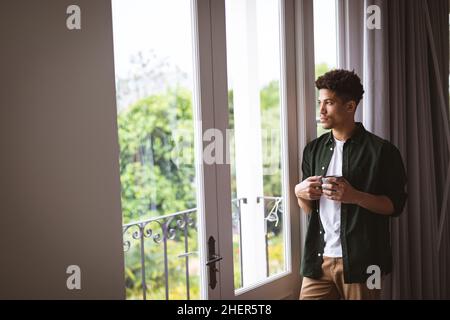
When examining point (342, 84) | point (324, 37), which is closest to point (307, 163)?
point (342, 84)

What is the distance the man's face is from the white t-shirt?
0.11m

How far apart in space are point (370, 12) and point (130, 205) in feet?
5.65

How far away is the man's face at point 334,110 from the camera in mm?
2039

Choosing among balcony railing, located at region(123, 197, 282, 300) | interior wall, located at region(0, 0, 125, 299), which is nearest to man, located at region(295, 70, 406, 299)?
balcony railing, located at region(123, 197, 282, 300)

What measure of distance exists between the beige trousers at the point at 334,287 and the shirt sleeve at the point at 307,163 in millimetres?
425

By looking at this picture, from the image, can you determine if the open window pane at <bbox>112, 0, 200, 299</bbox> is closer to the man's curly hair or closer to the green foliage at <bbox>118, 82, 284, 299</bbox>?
the green foliage at <bbox>118, 82, 284, 299</bbox>

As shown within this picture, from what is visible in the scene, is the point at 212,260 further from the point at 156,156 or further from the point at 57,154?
the point at 57,154

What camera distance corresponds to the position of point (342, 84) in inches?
80.0

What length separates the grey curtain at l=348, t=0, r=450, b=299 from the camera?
247cm

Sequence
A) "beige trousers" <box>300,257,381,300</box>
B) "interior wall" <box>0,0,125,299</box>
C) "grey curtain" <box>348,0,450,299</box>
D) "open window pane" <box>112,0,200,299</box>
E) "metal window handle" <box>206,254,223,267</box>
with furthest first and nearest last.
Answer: "grey curtain" <box>348,0,450,299</box>
"beige trousers" <box>300,257,381,300</box>
"metal window handle" <box>206,254,223,267</box>
"open window pane" <box>112,0,200,299</box>
"interior wall" <box>0,0,125,299</box>

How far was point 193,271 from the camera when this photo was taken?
6.27 feet

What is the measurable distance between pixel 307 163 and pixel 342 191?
34 cm
